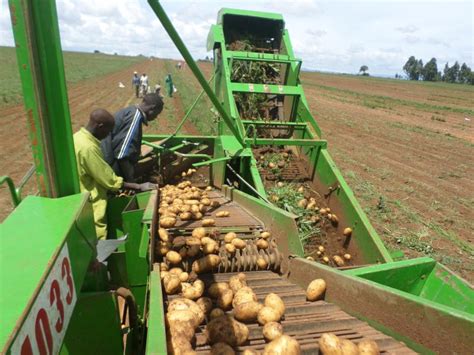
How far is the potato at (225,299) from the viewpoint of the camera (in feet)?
8.48

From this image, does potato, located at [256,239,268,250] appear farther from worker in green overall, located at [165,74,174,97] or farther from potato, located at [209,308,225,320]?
worker in green overall, located at [165,74,174,97]

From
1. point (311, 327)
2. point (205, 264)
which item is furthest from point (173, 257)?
point (311, 327)

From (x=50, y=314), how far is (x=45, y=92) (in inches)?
36.8

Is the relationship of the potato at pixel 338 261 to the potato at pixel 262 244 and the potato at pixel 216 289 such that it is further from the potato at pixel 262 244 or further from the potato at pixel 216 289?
the potato at pixel 216 289

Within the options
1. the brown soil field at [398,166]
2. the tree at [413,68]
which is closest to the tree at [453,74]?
the tree at [413,68]

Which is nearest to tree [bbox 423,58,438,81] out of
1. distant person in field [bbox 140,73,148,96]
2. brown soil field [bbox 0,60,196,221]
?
brown soil field [bbox 0,60,196,221]

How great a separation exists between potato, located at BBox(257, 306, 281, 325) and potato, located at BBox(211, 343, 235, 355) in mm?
372

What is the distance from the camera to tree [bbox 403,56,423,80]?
10475 cm

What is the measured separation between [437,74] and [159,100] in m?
115

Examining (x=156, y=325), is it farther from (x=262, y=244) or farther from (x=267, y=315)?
(x=262, y=244)

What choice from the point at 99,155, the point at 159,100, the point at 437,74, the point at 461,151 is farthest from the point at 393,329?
the point at 437,74

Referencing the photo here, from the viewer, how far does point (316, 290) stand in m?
2.65

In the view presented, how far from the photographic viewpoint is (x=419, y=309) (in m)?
2.14

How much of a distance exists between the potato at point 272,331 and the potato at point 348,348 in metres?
0.37
